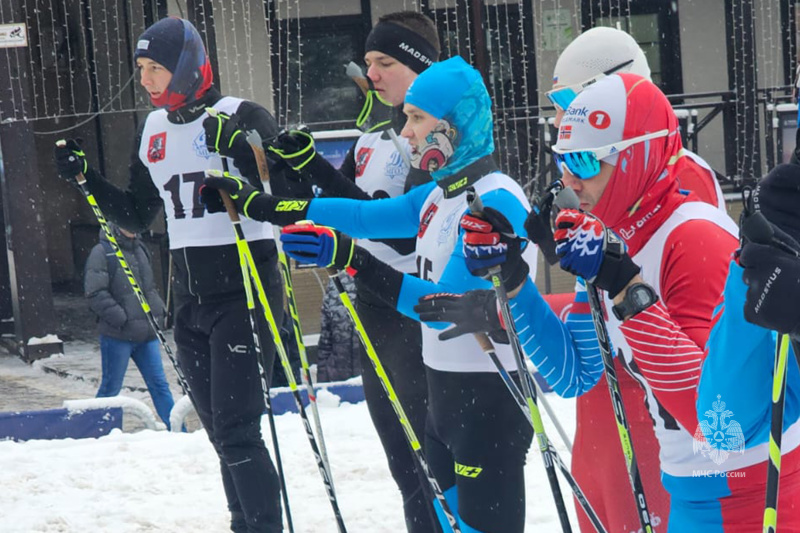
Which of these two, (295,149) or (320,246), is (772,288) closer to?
(320,246)

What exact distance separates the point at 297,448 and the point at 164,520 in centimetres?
123

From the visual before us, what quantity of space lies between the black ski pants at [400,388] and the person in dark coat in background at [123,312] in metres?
4.18

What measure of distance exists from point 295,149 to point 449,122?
0.90m

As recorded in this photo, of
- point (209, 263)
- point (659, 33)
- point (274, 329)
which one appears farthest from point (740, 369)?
point (659, 33)

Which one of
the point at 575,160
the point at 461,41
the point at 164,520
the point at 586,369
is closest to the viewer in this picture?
the point at 575,160

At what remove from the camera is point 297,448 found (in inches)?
257

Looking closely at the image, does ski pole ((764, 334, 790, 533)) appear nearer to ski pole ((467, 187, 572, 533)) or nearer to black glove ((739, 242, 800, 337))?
black glove ((739, 242, 800, 337))

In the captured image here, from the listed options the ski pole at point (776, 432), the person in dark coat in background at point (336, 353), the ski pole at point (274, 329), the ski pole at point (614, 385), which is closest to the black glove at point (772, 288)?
the ski pole at point (776, 432)

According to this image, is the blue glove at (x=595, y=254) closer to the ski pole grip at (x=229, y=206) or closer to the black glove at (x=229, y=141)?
the ski pole grip at (x=229, y=206)

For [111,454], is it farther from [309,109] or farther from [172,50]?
[309,109]

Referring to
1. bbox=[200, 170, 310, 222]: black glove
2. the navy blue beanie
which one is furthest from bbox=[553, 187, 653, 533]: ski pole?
the navy blue beanie

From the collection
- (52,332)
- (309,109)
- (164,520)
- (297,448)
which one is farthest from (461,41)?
(164,520)

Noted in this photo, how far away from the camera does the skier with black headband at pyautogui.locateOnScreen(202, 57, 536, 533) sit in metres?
3.31

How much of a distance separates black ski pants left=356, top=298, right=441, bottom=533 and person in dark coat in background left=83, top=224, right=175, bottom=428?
4185 millimetres
